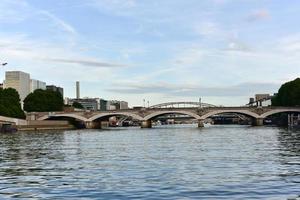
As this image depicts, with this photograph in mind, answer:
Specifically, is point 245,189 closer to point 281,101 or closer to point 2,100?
point 2,100

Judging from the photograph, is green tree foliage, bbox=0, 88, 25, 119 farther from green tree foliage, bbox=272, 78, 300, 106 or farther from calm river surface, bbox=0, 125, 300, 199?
calm river surface, bbox=0, 125, 300, 199

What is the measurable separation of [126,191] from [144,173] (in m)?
5.06

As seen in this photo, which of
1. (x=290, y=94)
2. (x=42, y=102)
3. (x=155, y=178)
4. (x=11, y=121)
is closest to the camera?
(x=155, y=178)

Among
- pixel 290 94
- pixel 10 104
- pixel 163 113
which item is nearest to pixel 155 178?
pixel 10 104

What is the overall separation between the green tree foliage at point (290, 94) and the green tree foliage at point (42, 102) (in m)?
60.7

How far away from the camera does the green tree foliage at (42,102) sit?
6314 inches

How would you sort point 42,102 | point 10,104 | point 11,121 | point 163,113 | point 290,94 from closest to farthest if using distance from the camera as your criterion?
point 11,121, point 10,104, point 290,94, point 163,113, point 42,102

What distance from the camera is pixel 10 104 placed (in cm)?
13862

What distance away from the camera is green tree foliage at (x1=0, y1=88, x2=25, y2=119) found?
130000 mm

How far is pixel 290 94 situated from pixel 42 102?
213 ft

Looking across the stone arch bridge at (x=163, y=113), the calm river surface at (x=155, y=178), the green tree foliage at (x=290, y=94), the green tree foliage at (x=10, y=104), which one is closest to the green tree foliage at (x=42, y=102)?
the stone arch bridge at (x=163, y=113)

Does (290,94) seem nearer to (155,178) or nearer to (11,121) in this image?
(11,121)

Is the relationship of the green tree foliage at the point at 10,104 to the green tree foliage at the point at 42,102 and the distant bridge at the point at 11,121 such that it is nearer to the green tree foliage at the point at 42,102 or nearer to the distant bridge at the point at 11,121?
the distant bridge at the point at 11,121

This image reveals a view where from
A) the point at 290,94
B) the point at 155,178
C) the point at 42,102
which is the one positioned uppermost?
the point at 42,102
